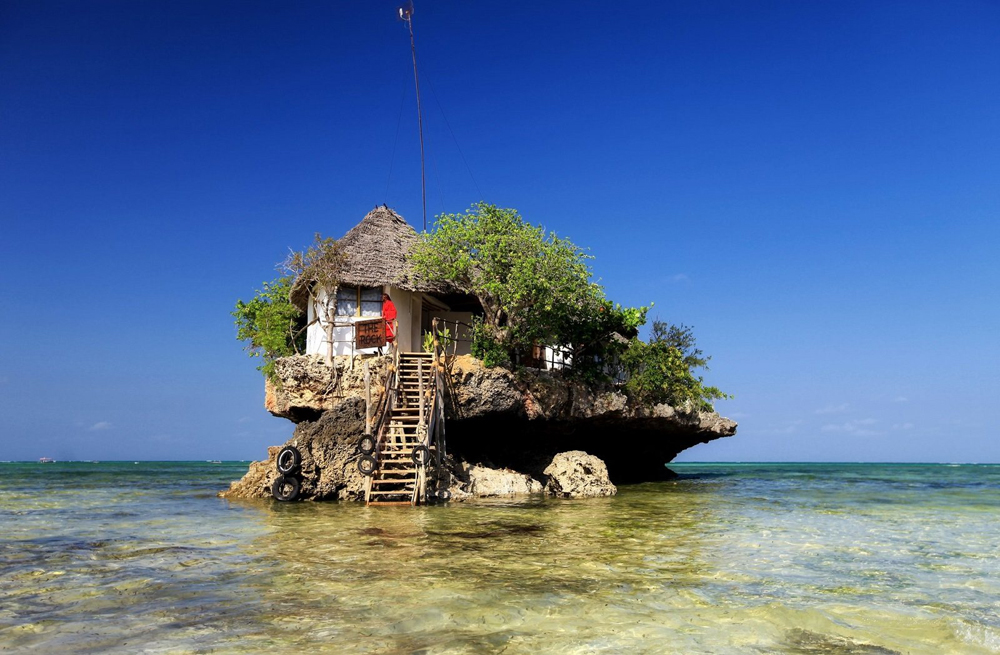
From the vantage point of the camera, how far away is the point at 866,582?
7961 millimetres

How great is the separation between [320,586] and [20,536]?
774cm

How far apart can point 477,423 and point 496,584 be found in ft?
43.2

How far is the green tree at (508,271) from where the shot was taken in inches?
752

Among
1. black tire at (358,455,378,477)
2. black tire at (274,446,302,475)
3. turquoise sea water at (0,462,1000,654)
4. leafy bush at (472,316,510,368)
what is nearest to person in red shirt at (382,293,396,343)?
leafy bush at (472,316,510,368)

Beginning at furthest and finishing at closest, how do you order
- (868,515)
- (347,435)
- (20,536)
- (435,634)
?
(347,435) < (868,515) < (20,536) < (435,634)

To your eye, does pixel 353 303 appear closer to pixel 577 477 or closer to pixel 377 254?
pixel 377 254

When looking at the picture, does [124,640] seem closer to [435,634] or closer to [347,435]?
[435,634]

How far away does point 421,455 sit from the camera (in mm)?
15781

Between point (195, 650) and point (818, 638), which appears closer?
point (195, 650)

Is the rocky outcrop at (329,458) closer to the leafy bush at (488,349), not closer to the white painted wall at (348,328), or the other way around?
the white painted wall at (348,328)

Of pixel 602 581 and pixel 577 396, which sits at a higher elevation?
pixel 577 396

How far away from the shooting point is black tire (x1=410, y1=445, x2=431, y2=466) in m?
15.7

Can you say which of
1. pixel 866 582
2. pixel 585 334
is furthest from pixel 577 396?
pixel 866 582

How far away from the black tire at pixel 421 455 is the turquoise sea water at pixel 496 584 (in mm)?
1760
